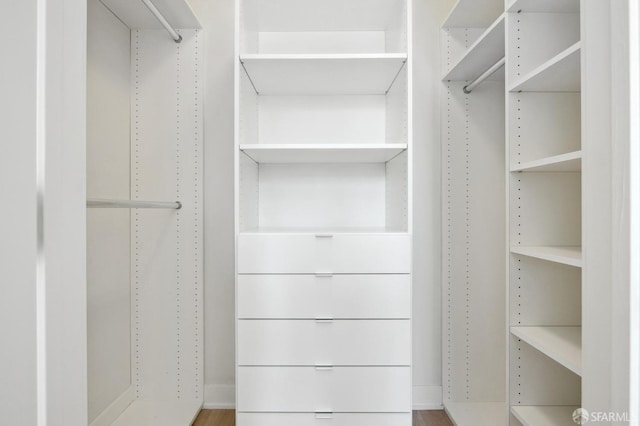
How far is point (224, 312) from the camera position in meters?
2.01

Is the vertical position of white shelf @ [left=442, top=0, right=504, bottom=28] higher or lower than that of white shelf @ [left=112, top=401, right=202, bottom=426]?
higher

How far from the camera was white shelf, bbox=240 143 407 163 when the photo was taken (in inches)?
62.1

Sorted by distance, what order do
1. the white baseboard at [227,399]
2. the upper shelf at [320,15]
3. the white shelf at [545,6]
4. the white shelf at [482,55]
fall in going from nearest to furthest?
the white shelf at [545,6] → the white shelf at [482,55] → the upper shelf at [320,15] → the white baseboard at [227,399]

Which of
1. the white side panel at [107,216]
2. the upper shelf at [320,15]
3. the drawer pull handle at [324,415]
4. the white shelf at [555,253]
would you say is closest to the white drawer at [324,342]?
the drawer pull handle at [324,415]

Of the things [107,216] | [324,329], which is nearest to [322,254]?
[324,329]

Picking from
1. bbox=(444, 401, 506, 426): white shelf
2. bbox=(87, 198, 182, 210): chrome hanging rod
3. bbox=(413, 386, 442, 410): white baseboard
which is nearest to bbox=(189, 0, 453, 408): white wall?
bbox=(413, 386, 442, 410): white baseboard

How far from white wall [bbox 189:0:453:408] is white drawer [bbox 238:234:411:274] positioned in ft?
1.61

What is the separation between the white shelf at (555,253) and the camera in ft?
3.54

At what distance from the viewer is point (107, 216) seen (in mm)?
1735

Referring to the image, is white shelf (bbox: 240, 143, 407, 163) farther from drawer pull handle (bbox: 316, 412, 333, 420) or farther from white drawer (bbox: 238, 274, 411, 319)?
drawer pull handle (bbox: 316, 412, 333, 420)

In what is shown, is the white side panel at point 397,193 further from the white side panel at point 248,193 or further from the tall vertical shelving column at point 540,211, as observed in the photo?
the white side panel at point 248,193

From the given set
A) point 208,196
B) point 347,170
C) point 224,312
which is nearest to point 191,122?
point 208,196

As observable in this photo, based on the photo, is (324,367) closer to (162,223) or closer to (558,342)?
(558,342)
